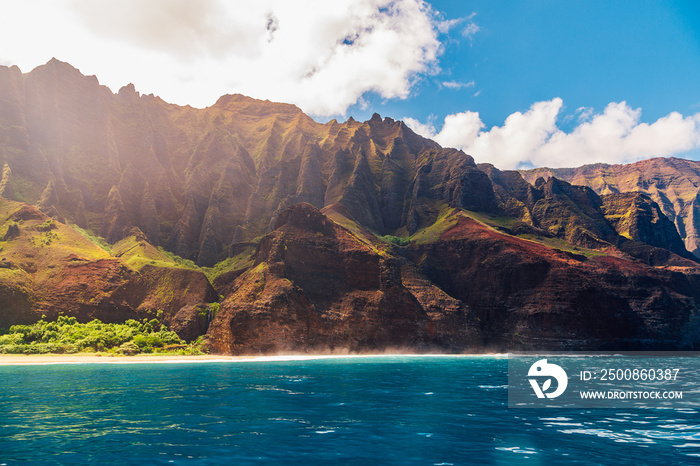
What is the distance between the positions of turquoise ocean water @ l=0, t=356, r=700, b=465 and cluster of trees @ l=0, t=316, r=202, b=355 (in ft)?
171

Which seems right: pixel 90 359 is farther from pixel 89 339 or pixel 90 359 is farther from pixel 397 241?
pixel 397 241

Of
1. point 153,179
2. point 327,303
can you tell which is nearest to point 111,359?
point 327,303

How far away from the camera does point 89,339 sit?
265ft

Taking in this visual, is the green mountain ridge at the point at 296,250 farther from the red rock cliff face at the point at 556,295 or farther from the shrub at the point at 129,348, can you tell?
the shrub at the point at 129,348

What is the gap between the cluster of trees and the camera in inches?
3004

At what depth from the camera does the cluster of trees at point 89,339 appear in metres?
76.3

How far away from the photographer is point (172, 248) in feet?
495

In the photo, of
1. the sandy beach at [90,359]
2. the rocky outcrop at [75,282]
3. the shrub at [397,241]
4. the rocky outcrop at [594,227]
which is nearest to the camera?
the sandy beach at [90,359]

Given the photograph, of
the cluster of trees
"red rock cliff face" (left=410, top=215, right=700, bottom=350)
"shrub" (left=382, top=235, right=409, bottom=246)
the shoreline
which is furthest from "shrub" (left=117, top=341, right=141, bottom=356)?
"shrub" (left=382, top=235, right=409, bottom=246)

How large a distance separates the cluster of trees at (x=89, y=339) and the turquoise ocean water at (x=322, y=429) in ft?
171

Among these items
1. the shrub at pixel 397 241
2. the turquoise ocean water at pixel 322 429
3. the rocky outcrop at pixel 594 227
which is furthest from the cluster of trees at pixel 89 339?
the rocky outcrop at pixel 594 227

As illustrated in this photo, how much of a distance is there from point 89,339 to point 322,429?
80.0 metres

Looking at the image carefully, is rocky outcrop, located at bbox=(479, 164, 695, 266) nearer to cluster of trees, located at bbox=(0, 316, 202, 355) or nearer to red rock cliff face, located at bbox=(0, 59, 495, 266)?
red rock cliff face, located at bbox=(0, 59, 495, 266)

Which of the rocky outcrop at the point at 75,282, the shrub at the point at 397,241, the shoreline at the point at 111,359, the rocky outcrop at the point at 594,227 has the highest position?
the rocky outcrop at the point at 594,227
